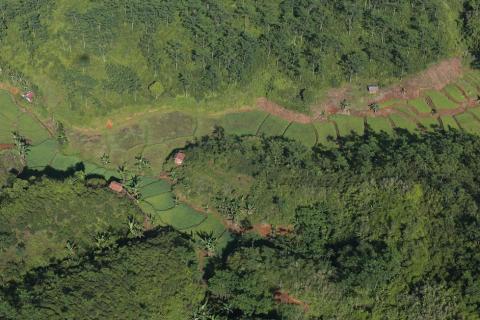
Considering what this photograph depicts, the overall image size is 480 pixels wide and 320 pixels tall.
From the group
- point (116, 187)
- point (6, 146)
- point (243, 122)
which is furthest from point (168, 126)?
point (6, 146)

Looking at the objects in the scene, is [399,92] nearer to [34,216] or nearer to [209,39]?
[209,39]


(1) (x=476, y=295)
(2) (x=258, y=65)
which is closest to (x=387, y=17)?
(2) (x=258, y=65)

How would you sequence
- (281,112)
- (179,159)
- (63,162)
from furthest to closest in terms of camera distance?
(281,112) → (63,162) → (179,159)

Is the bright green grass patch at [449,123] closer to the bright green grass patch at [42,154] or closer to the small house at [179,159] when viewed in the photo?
the small house at [179,159]

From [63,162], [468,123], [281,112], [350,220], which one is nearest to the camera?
[350,220]

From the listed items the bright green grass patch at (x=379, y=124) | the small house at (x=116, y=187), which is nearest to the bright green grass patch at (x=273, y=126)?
the bright green grass patch at (x=379, y=124)

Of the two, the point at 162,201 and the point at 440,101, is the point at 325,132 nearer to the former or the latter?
the point at 440,101

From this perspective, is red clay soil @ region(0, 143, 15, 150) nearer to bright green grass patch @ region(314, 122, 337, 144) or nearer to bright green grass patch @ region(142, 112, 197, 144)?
bright green grass patch @ region(142, 112, 197, 144)
